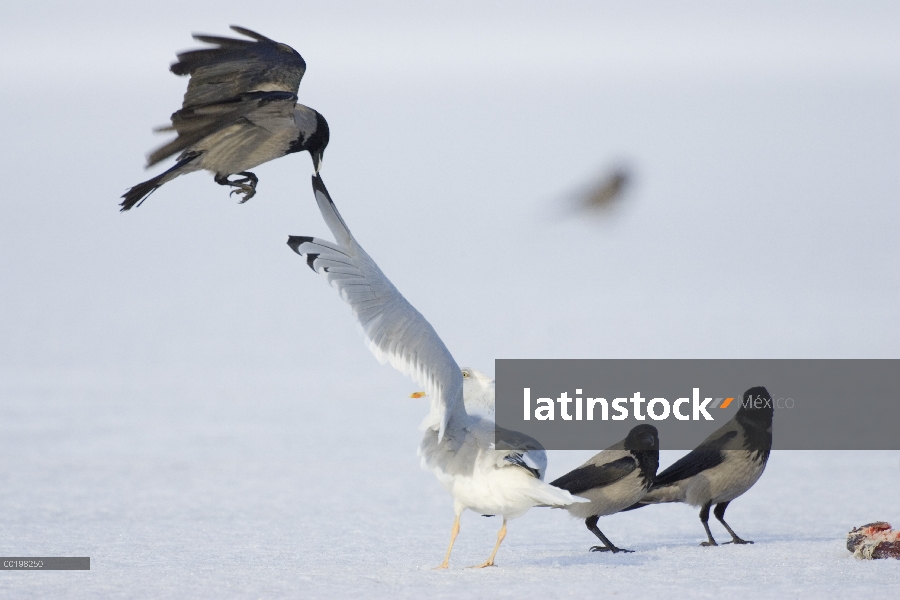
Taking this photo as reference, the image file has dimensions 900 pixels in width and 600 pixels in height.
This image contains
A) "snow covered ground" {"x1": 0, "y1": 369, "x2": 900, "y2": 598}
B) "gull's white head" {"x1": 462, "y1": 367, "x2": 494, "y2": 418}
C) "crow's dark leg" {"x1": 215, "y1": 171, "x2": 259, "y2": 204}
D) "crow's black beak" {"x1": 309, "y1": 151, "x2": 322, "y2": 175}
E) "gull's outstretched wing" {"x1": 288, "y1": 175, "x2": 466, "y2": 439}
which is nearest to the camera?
"snow covered ground" {"x1": 0, "y1": 369, "x2": 900, "y2": 598}

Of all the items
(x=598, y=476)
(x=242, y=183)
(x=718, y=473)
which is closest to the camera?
(x=242, y=183)

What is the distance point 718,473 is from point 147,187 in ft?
9.17

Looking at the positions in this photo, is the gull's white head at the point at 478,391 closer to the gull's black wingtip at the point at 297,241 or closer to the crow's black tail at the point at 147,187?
the gull's black wingtip at the point at 297,241

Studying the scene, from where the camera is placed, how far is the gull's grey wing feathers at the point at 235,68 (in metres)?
4.30

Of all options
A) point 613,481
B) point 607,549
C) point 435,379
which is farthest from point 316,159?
point 607,549

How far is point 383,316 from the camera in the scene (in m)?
4.16

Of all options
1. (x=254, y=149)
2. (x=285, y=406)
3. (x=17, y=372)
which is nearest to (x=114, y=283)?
(x=17, y=372)

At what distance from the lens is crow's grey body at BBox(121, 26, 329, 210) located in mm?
4078

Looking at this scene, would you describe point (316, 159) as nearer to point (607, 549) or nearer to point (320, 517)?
point (607, 549)

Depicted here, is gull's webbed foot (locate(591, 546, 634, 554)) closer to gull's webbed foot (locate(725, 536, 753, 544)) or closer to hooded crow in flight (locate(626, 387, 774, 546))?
hooded crow in flight (locate(626, 387, 774, 546))

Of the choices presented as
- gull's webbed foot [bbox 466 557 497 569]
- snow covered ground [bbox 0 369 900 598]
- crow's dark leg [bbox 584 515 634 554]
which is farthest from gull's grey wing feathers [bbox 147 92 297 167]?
crow's dark leg [bbox 584 515 634 554]

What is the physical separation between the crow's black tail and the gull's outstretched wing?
50 cm

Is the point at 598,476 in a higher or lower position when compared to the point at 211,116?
lower

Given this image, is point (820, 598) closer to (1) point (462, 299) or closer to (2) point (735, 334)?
(2) point (735, 334)
